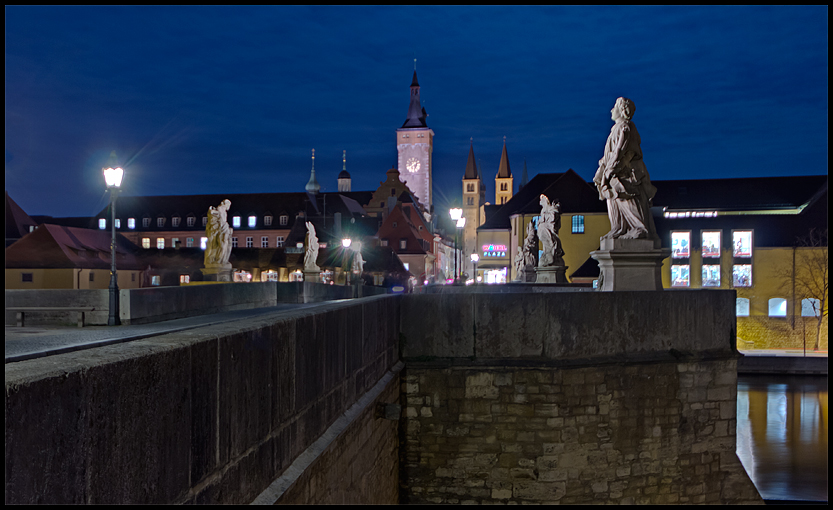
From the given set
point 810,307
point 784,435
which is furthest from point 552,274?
point 810,307

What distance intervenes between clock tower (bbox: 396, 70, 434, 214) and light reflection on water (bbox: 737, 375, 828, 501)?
93.4 meters

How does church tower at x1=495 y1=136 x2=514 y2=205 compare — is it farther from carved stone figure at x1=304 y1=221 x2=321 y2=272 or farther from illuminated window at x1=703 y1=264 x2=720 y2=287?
carved stone figure at x1=304 y1=221 x2=321 y2=272

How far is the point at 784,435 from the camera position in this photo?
21797mm

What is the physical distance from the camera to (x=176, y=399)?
267 centimetres

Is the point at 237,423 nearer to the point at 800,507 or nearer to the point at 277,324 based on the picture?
the point at 277,324

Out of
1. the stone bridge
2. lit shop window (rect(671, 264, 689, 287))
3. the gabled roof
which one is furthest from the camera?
the gabled roof

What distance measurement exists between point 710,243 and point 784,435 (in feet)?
78.2

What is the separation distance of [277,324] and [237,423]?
83 centimetres

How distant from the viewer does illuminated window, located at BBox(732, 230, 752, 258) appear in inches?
1683

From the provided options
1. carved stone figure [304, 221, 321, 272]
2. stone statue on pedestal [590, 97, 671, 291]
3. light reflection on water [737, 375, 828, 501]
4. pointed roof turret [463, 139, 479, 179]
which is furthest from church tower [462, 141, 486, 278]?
stone statue on pedestal [590, 97, 671, 291]

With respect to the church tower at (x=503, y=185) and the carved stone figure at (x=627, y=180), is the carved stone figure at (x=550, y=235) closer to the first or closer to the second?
the carved stone figure at (x=627, y=180)

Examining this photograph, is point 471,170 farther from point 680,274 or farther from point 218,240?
point 218,240

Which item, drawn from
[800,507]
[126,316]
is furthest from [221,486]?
[800,507]

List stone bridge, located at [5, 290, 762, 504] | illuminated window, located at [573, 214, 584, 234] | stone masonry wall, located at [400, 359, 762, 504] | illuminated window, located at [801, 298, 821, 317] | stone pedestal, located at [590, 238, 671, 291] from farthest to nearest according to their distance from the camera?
illuminated window, located at [573, 214, 584, 234] → illuminated window, located at [801, 298, 821, 317] → stone pedestal, located at [590, 238, 671, 291] → stone masonry wall, located at [400, 359, 762, 504] → stone bridge, located at [5, 290, 762, 504]
